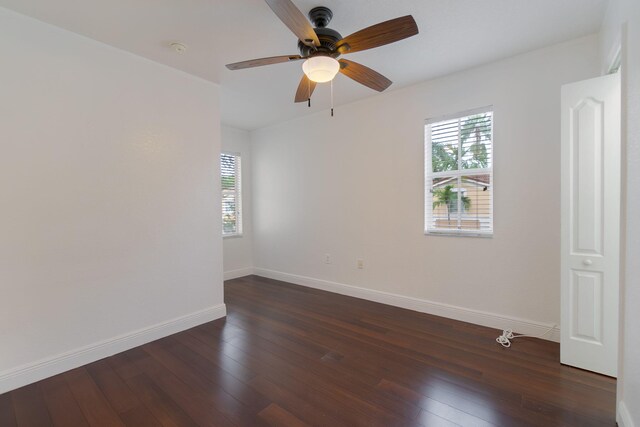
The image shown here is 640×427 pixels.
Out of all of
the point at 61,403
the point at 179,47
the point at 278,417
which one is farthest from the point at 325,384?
the point at 179,47

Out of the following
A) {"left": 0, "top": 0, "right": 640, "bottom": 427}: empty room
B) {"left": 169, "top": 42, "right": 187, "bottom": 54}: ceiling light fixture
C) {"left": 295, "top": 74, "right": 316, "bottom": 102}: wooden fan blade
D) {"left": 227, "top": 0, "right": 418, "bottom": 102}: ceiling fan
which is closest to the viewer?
{"left": 227, "top": 0, "right": 418, "bottom": 102}: ceiling fan

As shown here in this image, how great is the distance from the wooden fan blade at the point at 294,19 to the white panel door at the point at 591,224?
1.89 meters

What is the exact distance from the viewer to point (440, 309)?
10.3ft

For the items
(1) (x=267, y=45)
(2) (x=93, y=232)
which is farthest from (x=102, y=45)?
(2) (x=93, y=232)

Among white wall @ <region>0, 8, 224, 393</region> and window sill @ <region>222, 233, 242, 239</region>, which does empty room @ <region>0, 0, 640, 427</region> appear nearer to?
white wall @ <region>0, 8, 224, 393</region>

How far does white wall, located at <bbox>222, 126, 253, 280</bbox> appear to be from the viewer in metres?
4.86

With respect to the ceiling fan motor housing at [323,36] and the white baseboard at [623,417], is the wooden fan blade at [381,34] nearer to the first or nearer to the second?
the ceiling fan motor housing at [323,36]

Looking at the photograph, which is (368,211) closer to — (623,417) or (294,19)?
(294,19)

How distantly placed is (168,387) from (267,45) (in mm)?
2665

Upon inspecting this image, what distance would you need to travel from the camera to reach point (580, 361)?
6.81 feet

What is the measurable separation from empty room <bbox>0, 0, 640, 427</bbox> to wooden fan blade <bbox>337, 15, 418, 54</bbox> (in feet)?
0.05

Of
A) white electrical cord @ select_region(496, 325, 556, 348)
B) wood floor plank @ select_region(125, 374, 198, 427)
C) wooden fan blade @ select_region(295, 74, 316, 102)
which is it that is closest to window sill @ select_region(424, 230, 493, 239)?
white electrical cord @ select_region(496, 325, 556, 348)

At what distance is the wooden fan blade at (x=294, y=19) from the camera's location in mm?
1426

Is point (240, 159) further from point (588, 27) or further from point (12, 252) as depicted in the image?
point (588, 27)
